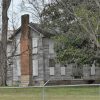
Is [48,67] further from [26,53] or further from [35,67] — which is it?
[26,53]

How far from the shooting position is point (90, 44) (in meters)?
43.1

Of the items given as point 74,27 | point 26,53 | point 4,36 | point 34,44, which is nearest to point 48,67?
point 34,44

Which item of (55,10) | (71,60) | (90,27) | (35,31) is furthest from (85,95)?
(35,31)

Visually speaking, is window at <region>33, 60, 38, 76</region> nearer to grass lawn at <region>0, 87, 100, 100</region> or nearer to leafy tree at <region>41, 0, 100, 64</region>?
leafy tree at <region>41, 0, 100, 64</region>

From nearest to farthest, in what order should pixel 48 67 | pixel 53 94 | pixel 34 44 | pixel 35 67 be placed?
1. pixel 53 94
2. pixel 48 67
3. pixel 35 67
4. pixel 34 44

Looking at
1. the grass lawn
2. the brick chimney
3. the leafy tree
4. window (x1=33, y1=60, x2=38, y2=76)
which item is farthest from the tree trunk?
the grass lawn

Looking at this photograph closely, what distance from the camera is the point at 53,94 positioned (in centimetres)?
1955

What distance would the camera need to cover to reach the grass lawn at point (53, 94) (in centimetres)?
1872

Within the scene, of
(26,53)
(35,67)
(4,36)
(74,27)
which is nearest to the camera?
(74,27)

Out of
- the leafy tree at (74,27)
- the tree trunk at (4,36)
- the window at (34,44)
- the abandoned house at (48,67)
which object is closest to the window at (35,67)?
the abandoned house at (48,67)

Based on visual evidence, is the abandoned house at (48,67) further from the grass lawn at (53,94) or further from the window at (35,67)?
the grass lawn at (53,94)

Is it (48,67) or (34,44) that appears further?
(34,44)

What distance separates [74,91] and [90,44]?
2276 cm

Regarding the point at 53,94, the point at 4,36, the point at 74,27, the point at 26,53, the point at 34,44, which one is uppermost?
the point at 34,44
